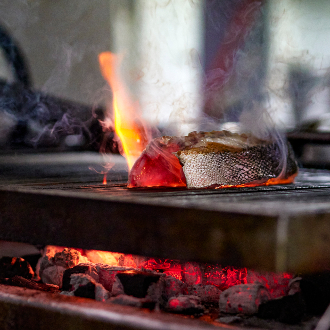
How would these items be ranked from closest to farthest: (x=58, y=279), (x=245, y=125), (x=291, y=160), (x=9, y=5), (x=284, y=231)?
(x=284, y=231)
(x=58, y=279)
(x=291, y=160)
(x=245, y=125)
(x=9, y=5)

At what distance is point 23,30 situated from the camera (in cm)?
356

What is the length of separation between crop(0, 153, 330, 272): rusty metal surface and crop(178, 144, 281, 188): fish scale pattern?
1.40ft

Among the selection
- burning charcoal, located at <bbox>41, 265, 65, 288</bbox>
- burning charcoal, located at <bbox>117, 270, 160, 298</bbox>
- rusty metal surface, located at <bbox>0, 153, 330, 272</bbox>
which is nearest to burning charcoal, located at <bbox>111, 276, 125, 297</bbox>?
burning charcoal, located at <bbox>117, 270, 160, 298</bbox>

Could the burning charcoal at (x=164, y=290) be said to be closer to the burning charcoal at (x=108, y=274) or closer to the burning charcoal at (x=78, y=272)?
the burning charcoal at (x=108, y=274)

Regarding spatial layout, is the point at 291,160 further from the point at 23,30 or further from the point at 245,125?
the point at 23,30

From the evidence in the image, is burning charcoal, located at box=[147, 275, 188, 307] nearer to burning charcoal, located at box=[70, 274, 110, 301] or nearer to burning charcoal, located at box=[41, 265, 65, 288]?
burning charcoal, located at box=[70, 274, 110, 301]

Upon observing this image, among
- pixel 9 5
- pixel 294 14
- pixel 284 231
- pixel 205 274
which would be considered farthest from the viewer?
pixel 294 14

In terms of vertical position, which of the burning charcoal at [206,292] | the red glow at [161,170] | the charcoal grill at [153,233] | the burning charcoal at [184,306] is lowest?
the burning charcoal at [206,292]

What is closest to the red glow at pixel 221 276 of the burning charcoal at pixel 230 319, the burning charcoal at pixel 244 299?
the burning charcoal at pixel 244 299

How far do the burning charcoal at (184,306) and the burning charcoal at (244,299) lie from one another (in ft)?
0.28

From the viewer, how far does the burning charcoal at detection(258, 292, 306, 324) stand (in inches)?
43.9

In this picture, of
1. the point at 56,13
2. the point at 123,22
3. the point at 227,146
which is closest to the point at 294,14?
the point at 123,22

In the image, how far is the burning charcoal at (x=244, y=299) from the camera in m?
1.19

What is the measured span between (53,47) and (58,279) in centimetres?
268
